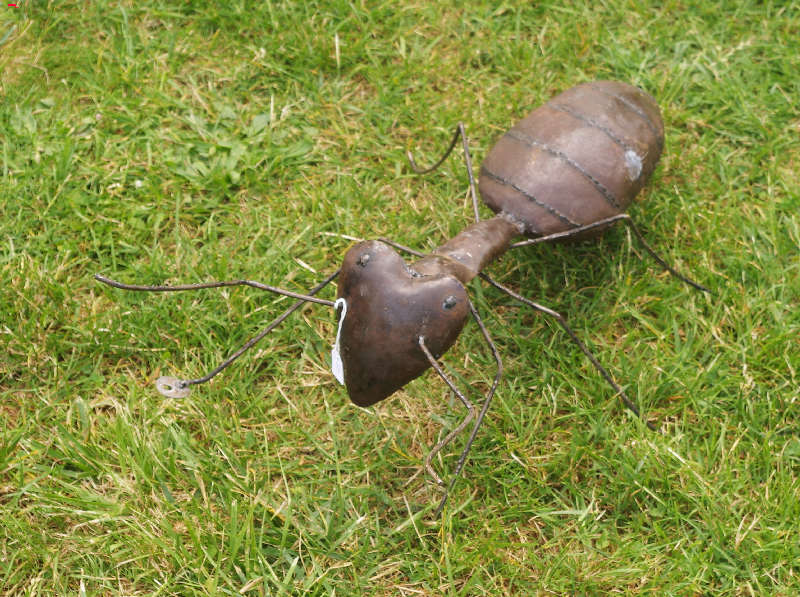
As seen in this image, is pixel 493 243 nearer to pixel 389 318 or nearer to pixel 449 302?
pixel 449 302

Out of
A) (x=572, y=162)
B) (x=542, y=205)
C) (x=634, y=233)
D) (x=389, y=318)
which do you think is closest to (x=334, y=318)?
(x=389, y=318)

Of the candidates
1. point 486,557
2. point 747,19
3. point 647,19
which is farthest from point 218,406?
point 747,19

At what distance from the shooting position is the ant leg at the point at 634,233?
9.81ft

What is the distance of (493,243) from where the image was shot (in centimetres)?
290

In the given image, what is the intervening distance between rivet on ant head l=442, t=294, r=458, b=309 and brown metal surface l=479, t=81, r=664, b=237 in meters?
0.67

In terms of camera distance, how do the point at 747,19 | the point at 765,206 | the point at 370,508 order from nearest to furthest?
the point at 370,508 < the point at 765,206 < the point at 747,19

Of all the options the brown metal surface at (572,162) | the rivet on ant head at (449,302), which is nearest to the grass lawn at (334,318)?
the brown metal surface at (572,162)

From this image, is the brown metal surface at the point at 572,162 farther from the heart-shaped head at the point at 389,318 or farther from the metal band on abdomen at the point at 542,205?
the heart-shaped head at the point at 389,318

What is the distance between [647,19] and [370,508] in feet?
9.29

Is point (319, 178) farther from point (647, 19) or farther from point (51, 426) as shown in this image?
point (647, 19)

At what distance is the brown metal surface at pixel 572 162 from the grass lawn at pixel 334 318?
351 mm

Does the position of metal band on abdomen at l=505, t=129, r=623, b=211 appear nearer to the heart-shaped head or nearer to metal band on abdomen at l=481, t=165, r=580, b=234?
metal band on abdomen at l=481, t=165, r=580, b=234

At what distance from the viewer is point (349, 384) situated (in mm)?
2541

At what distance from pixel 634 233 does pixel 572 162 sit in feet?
1.87
